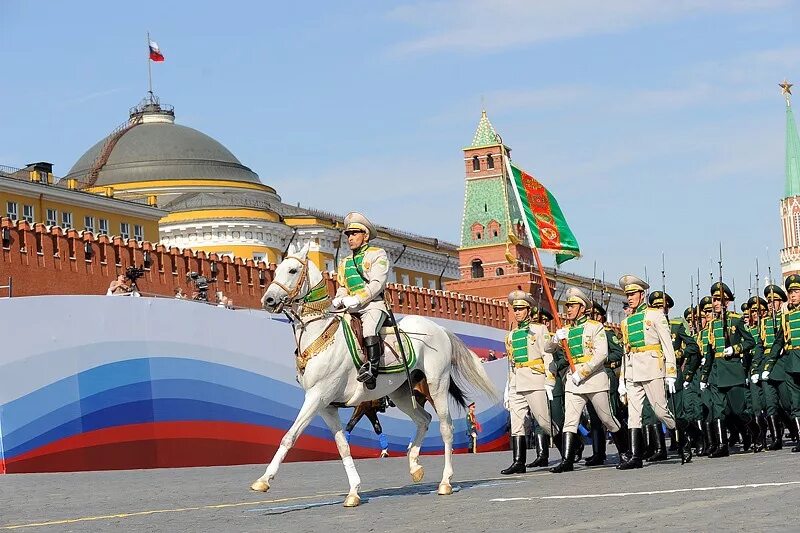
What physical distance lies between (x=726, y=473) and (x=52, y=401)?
10975 mm

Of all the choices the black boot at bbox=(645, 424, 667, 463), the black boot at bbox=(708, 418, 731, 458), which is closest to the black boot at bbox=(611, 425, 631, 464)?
the black boot at bbox=(645, 424, 667, 463)

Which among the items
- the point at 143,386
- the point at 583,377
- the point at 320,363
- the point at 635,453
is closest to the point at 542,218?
the point at 143,386

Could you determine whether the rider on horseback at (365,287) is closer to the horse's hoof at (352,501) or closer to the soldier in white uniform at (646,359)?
the horse's hoof at (352,501)

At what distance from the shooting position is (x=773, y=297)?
66.3ft

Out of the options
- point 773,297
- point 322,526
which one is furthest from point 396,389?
point 773,297

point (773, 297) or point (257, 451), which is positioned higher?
point (773, 297)

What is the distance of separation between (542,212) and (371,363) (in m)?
11.2

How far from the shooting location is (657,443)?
59.7ft

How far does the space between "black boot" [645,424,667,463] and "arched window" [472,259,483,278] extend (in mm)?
68983

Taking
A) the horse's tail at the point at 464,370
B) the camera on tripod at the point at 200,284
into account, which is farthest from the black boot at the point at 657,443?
the camera on tripod at the point at 200,284

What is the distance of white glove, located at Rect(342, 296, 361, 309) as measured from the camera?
1302 centimetres

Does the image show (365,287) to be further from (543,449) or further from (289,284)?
(543,449)

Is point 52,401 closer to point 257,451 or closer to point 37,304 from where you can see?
point 37,304

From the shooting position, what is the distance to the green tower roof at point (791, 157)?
139 m
